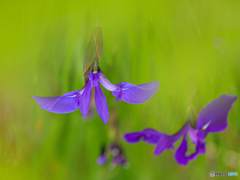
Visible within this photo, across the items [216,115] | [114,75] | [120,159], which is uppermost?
[114,75]

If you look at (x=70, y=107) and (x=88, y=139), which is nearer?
(x=70, y=107)

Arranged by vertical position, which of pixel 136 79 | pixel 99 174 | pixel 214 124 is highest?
pixel 136 79

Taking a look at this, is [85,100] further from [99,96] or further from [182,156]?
[182,156]

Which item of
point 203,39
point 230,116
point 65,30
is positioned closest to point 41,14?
point 65,30

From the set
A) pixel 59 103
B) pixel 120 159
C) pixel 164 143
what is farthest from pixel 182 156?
pixel 59 103

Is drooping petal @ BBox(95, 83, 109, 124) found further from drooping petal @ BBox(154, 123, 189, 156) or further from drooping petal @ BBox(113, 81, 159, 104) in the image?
drooping petal @ BBox(154, 123, 189, 156)

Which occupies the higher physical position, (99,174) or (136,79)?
(136,79)

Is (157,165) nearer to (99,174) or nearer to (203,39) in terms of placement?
(99,174)
